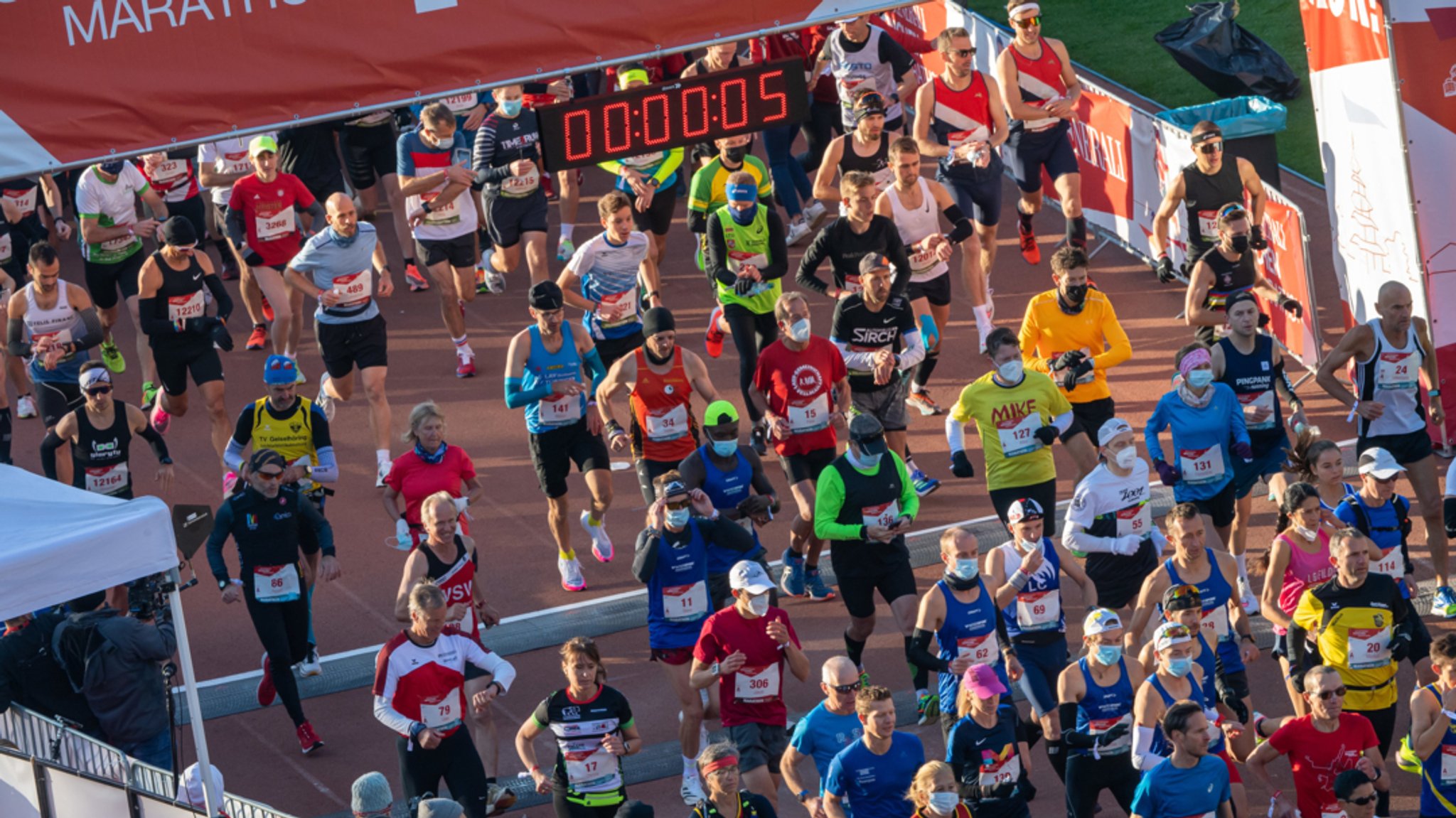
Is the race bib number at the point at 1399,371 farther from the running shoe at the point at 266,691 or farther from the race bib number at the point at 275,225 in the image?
the race bib number at the point at 275,225

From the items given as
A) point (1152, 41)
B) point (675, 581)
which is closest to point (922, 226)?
point (675, 581)

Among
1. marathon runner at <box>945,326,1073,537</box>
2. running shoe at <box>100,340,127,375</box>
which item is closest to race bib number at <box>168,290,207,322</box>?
running shoe at <box>100,340,127,375</box>

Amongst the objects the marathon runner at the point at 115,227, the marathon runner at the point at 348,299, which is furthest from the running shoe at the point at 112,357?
the marathon runner at the point at 348,299

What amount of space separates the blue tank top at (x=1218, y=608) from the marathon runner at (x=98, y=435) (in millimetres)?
6493

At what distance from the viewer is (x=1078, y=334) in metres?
14.0

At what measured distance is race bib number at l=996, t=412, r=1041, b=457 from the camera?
13.1 m

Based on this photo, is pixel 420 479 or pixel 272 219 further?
pixel 272 219

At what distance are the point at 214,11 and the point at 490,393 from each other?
600 centimetres

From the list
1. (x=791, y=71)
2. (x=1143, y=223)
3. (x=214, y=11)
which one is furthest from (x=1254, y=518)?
(x=214, y=11)

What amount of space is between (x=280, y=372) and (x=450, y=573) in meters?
2.15

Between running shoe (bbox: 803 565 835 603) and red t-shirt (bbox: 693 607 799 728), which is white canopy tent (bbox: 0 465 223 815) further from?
running shoe (bbox: 803 565 835 603)

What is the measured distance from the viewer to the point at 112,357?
56.7 feet

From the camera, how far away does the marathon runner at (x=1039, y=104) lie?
16.8 meters

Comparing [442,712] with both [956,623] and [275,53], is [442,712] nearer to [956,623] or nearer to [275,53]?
[956,623]
